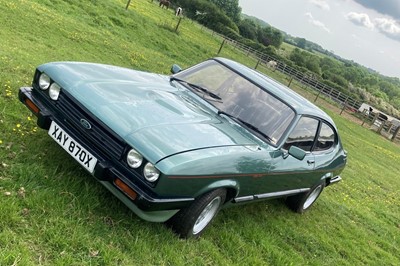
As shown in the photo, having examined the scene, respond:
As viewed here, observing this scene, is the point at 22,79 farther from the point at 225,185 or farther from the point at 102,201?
the point at 225,185

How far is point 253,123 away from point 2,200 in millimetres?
2657

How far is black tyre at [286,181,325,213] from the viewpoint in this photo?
6.13 m

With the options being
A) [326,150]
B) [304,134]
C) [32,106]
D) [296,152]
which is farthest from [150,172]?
[326,150]

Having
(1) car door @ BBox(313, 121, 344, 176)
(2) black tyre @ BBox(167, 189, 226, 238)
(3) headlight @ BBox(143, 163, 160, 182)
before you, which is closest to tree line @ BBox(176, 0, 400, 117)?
(1) car door @ BBox(313, 121, 344, 176)

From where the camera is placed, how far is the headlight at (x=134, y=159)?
335cm

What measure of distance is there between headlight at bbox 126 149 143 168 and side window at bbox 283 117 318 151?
205 centimetres

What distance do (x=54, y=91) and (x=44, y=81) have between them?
21 centimetres

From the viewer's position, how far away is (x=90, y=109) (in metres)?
A: 3.62

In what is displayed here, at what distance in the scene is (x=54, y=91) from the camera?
3967 millimetres

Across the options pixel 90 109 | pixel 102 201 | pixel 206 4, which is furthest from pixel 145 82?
pixel 206 4

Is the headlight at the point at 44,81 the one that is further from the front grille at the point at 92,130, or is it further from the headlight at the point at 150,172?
Result: the headlight at the point at 150,172

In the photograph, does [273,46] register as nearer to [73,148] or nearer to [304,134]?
[304,134]

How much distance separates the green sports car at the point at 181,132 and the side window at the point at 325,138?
0.25 meters

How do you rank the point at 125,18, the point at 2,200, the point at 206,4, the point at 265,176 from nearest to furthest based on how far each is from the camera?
the point at 2,200
the point at 265,176
the point at 125,18
the point at 206,4
